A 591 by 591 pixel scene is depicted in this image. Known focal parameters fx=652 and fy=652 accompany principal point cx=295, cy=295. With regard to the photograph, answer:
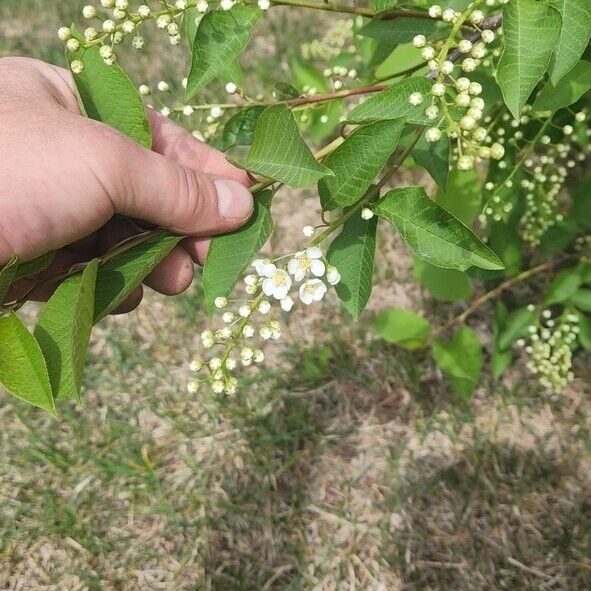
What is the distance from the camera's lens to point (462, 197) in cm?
179

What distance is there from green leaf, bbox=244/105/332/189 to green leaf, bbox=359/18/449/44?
54 centimetres

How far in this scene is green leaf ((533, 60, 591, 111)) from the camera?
125 centimetres

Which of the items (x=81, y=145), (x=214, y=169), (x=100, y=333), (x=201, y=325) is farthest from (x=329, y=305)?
(x=81, y=145)

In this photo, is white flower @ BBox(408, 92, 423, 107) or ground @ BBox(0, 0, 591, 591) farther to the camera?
ground @ BBox(0, 0, 591, 591)

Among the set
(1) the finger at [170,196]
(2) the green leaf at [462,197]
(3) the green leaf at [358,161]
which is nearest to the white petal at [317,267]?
(3) the green leaf at [358,161]

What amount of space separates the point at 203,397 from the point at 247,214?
1.48m

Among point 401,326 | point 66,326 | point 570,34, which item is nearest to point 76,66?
point 66,326

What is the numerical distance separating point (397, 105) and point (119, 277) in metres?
0.56

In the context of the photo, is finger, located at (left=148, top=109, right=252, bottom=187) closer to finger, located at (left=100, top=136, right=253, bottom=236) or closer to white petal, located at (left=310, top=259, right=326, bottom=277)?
finger, located at (left=100, top=136, right=253, bottom=236)

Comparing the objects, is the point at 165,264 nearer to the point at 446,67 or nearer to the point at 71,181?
the point at 71,181

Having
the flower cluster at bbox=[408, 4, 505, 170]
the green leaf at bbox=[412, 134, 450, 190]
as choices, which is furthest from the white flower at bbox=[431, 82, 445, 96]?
the green leaf at bbox=[412, 134, 450, 190]

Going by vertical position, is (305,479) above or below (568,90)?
below

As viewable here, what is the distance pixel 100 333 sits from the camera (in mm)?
2822

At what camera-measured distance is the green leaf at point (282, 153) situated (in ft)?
3.33
